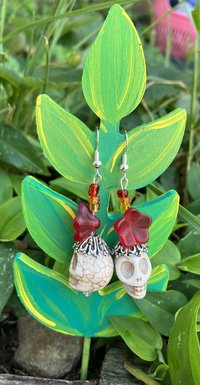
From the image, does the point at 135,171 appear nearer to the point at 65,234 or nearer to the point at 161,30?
the point at 65,234

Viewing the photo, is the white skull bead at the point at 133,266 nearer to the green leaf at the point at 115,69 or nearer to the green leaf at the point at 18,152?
the green leaf at the point at 115,69

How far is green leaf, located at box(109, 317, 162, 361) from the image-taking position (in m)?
0.58

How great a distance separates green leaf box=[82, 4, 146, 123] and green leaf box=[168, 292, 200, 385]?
173 mm

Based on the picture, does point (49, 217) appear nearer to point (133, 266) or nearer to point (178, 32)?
point (133, 266)

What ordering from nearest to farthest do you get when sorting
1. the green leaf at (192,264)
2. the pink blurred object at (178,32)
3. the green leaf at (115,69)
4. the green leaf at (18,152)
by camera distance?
the green leaf at (115,69)
the green leaf at (192,264)
the green leaf at (18,152)
the pink blurred object at (178,32)

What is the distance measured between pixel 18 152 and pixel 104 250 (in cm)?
24

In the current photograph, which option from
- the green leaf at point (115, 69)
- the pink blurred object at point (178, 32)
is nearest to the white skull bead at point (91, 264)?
the green leaf at point (115, 69)

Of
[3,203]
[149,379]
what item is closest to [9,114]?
[3,203]

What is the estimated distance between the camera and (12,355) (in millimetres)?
667

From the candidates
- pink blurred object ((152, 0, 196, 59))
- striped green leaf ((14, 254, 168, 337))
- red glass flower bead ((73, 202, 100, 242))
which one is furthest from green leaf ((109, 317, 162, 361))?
pink blurred object ((152, 0, 196, 59))

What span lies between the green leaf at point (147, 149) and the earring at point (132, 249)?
0.04 ft

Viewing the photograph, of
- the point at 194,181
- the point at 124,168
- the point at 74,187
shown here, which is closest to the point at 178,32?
the point at 194,181

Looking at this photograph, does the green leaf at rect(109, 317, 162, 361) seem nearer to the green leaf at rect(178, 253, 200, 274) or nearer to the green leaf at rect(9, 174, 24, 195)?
the green leaf at rect(178, 253, 200, 274)

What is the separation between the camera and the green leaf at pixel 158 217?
1.82 ft
